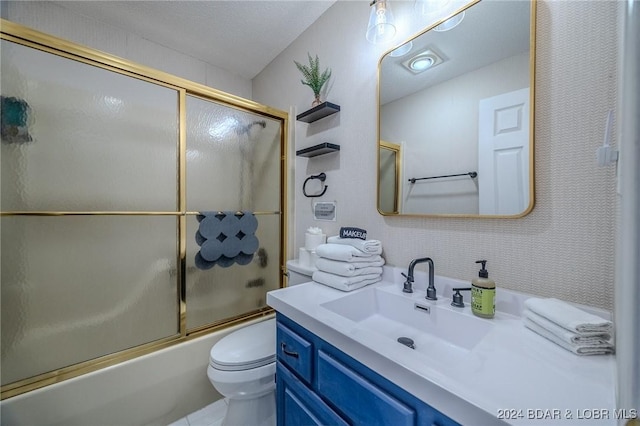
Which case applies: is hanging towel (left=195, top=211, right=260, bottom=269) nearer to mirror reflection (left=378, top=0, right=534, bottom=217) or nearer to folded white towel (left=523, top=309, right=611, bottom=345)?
mirror reflection (left=378, top=0, right=534, bottom=217)

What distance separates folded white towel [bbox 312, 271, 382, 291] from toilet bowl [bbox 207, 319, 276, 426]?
45cm

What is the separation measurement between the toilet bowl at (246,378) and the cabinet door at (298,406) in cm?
24

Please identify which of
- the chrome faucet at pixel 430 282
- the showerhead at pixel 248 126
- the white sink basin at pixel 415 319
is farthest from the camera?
the showerhead at pixel 248 126

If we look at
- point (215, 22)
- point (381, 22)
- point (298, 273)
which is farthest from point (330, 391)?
point (215, 22)

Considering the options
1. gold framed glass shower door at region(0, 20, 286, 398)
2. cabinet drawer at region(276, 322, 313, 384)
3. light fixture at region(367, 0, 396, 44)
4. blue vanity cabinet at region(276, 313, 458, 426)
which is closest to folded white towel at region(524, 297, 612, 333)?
blue vanity cabinet at region(276, 313, 458, 426)

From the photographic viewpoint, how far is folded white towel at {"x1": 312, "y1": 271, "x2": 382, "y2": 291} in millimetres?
1073

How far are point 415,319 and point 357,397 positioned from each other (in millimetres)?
413

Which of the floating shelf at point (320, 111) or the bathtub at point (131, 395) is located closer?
the bathtub at point (131, 395)

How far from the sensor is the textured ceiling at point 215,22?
5.21ft

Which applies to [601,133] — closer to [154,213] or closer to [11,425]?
[154,213]

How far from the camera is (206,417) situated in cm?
144

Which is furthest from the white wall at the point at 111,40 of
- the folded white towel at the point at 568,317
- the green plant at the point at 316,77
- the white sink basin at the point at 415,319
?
the folded white towel at the point at 568,317

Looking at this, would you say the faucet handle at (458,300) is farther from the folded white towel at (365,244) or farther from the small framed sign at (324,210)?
the small framed sign at (324,210)

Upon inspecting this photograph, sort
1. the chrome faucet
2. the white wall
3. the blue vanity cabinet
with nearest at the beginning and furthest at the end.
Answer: the blue vanity cabinet, the chrome faucet, the white wall
